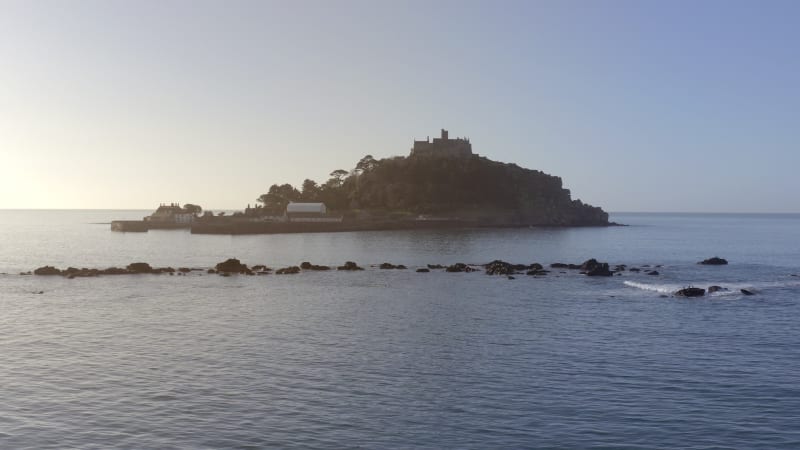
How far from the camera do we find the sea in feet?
78.2

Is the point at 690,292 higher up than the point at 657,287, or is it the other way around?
the point at 690,292

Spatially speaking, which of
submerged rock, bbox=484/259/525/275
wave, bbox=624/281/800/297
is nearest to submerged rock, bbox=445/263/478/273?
submerged rock, bbox=484/259/525/275

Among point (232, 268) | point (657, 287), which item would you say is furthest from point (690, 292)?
point (232, 268)

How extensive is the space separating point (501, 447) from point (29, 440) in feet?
51.5

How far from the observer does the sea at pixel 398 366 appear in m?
23.8

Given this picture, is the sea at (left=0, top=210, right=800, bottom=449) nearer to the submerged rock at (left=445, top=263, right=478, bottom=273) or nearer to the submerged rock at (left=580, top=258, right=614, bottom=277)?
the submerged rock at (left=580, top=258, right=614, bottom=277)

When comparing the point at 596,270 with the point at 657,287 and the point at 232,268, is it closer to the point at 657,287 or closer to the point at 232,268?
the point at 657,287

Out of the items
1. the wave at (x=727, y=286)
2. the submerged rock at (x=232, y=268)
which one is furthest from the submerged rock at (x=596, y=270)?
the submerged rock at (x=232, y=268)

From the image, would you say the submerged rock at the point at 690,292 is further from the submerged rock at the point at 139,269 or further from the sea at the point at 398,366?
the submerged rock at the point at 139,269

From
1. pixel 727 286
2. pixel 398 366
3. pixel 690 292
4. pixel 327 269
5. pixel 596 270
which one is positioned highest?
pixel 596 270

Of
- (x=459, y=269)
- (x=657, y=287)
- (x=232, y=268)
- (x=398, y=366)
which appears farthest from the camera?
(x=459, y=269)

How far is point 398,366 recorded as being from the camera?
110 feet

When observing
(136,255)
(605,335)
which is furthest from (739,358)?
(136,255)

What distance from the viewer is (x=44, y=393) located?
28.7 meters
